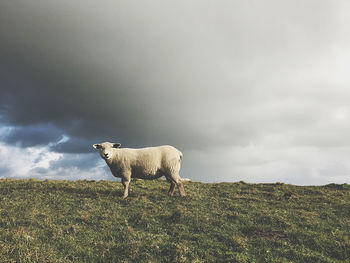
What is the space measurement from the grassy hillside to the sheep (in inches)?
53.7

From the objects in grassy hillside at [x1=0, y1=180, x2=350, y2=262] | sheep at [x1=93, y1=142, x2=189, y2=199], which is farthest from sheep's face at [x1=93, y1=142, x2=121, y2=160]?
grassy hillside at [x1=0, y1=180, x2=350, y2=262]

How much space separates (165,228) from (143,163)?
6.09m

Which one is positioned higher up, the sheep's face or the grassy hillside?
the sheep's face

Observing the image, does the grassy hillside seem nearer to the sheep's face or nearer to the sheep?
the sheep

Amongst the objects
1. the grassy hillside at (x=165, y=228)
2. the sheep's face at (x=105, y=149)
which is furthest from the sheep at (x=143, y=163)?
the grassy hillside at (x=165, y=228)

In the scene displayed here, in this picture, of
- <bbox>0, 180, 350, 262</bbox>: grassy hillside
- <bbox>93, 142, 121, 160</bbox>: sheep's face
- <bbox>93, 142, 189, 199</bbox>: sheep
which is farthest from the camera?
<bbox>93, 142, 189, 199</bbox>: sheep

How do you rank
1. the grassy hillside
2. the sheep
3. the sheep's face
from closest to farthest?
the grassy hillside
the sheep's face
the sheep

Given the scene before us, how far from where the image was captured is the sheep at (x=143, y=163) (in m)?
15.1

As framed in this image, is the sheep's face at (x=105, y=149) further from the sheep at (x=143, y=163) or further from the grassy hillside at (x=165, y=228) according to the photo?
the grassy hillside at (x=165, y=228)

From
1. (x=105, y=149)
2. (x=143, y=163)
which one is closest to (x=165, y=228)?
(x=143, y=163)

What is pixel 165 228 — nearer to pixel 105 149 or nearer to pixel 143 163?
pixel 143 163

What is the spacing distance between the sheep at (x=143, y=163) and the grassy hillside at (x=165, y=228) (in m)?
1.36

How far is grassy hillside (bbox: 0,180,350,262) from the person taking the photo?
7.31m

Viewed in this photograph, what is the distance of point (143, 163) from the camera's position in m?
15.1
